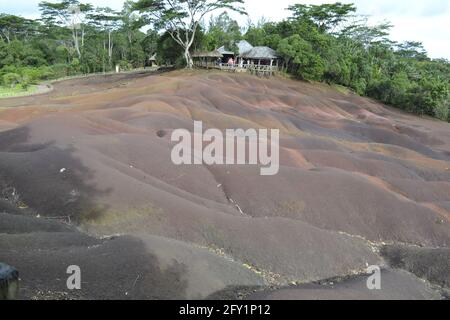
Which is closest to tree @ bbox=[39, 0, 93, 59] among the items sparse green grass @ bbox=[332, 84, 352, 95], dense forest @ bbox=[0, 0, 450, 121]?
dense forest @ bbox=[0, 0, 450, 121]

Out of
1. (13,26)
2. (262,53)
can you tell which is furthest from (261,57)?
(13,26)

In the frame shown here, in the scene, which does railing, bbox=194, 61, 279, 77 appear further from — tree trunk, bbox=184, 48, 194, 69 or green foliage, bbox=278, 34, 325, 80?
green foliage, bbox=278, 34, 325, 80

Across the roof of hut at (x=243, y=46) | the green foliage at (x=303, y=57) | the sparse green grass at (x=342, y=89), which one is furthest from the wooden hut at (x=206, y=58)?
the sparse green grass at (x=342, y=89)

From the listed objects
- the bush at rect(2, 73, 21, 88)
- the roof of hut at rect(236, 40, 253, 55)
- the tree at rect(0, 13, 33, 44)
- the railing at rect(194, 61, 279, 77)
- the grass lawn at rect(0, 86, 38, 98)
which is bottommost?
the grass lawn at rect(0, 86, 38, 98)

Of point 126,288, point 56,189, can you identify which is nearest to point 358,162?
point 56,189

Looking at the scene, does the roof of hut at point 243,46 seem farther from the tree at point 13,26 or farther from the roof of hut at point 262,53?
the tree at point 13,26
